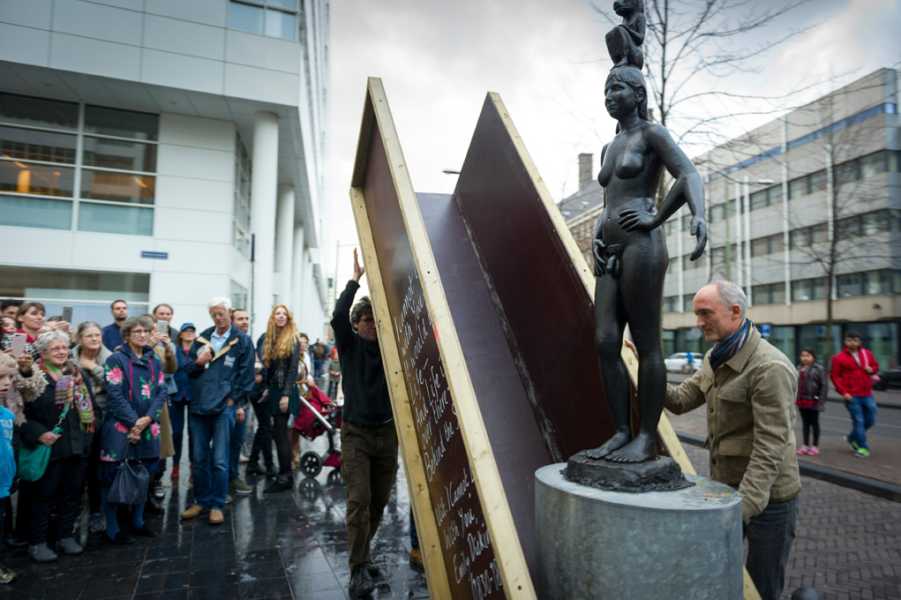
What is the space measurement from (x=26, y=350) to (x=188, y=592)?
2.32 m

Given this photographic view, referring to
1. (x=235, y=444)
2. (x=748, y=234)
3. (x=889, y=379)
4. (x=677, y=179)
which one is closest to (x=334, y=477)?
(x=235, y=444)

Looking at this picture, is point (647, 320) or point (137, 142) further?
point (137, 142)

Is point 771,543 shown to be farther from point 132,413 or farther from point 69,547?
point 69,547

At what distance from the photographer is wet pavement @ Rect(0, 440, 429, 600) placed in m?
3.92

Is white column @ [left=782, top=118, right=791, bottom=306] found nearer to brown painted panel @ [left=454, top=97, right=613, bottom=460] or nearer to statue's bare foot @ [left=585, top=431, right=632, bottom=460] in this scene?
brown painted panel @ [left=454, top=97, right=613, bottom=460]

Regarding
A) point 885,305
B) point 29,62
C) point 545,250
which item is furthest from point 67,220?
point 885,305

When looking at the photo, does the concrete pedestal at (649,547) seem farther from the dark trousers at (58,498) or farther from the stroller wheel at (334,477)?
the stroller wheel at (334,477)

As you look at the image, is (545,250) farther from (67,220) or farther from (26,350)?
(67,220)

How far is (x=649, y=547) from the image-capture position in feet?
6.69

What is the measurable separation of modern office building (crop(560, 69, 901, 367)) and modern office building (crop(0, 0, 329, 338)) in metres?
11.2

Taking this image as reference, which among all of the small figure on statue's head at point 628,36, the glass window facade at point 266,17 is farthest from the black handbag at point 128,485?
the glass window facade at point 266,17

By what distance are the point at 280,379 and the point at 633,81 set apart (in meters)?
5.35

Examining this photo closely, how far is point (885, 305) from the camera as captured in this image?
91.7ft

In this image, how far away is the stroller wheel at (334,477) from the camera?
23.4 ft
